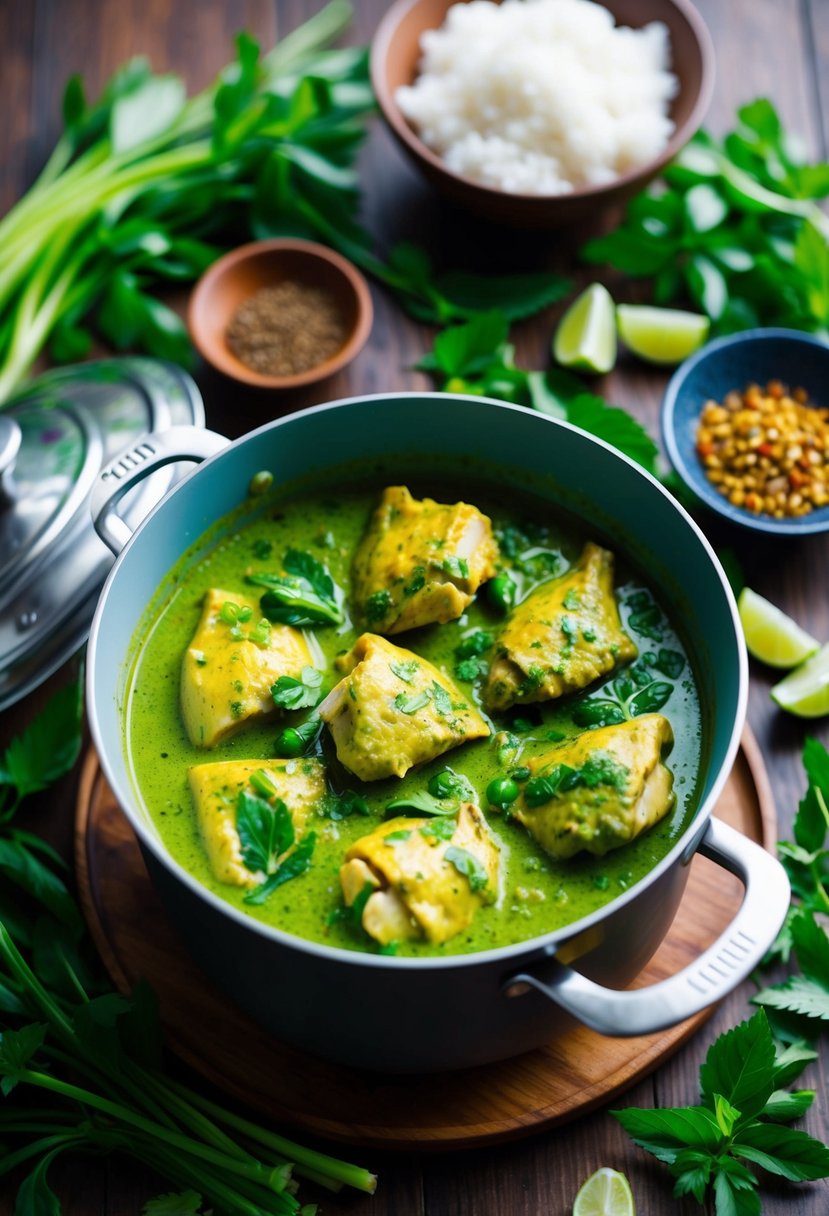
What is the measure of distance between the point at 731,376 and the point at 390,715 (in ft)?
6.42

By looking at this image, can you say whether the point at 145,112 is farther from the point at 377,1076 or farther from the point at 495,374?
the point at 377,1076

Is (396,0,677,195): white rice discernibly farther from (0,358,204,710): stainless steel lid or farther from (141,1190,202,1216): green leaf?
(141,1190,202,1216): green leaf

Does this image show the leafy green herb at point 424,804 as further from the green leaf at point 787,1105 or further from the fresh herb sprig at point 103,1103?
the green leaf at point 787,1105

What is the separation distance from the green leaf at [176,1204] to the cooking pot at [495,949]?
394mm

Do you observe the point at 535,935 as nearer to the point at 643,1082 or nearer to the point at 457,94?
the point at 643,1082

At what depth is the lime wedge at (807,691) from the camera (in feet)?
11.3

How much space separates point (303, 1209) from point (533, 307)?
9.09ft

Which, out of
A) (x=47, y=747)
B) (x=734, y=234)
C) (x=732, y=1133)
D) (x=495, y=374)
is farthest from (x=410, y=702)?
(x=734, y=234)

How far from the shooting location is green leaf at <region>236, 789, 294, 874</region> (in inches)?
104

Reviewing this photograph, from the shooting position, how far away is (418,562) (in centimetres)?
299

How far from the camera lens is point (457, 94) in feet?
13.8

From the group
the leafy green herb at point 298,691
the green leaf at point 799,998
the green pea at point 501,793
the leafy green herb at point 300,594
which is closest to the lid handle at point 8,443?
the leafy green herb at point 300,594

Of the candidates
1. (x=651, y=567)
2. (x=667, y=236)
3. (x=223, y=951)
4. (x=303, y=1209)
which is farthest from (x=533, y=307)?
(x=303, y=1209)

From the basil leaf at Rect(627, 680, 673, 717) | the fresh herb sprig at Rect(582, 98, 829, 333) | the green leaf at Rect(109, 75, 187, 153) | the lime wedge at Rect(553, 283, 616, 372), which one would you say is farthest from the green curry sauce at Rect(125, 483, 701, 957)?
the green leaf at Rect(109, 75, 187, 153)
